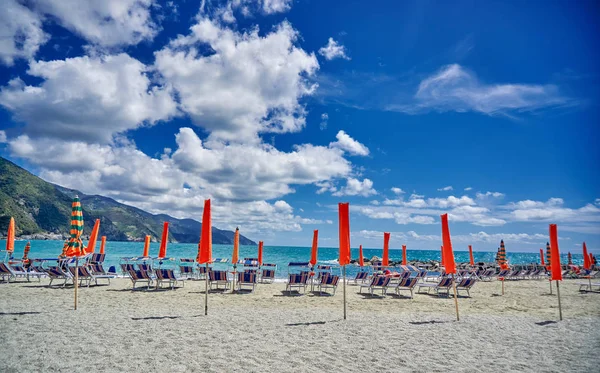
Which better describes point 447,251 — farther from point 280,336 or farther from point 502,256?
point 502,256

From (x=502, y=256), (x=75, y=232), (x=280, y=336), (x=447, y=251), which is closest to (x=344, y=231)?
(x=447, y=251)

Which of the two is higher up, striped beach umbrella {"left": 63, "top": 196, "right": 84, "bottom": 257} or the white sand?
striped beach umbrella {"left": 63, "top": 196, "right": 84, "bottom": 257}

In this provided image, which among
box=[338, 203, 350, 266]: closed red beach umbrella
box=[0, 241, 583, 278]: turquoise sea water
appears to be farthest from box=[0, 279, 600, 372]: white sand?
box=[0, 241, 583, 278]: turquoise sea water

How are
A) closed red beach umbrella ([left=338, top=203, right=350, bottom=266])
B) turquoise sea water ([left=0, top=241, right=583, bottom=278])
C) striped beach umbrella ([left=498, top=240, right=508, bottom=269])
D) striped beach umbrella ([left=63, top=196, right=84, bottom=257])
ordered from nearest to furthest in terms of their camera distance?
striped beach umbrella ([left=63, top=196, right=84, bottom=257]), closed red beach umbrella ([left=338, top=203, right=350, bottom=266]), striped beach umbrella ([left=498, top=240, right=508, bottom=269]), turquoise sea water ([left=0, top=241, right=583, bottom=278])

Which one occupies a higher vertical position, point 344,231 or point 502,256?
point 344,231

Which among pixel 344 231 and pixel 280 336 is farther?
pixel 344 231

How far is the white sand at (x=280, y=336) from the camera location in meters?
4.83

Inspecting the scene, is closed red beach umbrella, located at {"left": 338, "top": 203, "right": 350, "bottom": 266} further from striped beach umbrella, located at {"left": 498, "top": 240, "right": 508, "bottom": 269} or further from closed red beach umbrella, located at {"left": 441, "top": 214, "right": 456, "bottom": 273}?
striped beach umbrella, located at {"left": 498, "top": 240, "right": 508, "bottom": 269}

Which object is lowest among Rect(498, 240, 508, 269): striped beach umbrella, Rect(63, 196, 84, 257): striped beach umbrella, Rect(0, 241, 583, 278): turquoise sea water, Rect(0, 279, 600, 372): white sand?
Rect(0, 241, 583, 278): turquoise sea water

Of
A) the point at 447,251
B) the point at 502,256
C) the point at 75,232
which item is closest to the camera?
the point at 75,232

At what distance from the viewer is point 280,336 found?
6.39 meters

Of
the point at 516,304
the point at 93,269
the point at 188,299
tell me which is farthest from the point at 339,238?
the point at 93,269

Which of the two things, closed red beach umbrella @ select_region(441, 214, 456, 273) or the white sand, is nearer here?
the white sand

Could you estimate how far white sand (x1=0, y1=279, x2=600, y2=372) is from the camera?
4.83m
